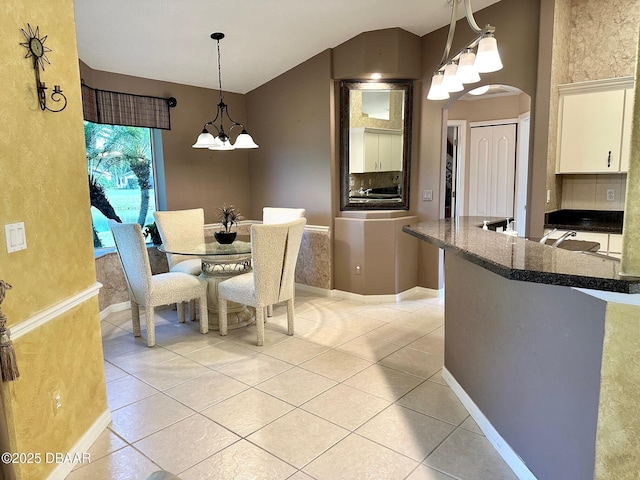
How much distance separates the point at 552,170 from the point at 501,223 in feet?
4.25

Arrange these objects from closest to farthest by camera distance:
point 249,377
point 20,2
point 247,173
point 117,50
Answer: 1. point 20,2
2. point 249,377
3. point 117,50
4. point 247,173

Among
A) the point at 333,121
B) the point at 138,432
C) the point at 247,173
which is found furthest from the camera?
the point at 247,173

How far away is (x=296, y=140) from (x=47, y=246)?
350 cm

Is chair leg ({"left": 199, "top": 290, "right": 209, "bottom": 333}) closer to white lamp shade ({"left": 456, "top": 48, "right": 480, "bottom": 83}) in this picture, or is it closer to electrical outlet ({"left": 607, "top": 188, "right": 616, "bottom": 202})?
white lamp shade ({"left": 456, "top": 48, "right": 480, "bottom": 83})

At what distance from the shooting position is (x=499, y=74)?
4.01 meters

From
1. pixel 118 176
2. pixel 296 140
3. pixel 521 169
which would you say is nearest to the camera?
pixel 118 176

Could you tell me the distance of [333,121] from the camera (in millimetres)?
4652

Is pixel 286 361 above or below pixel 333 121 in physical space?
below

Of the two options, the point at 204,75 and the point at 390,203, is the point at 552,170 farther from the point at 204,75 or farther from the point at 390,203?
the point at 204,75

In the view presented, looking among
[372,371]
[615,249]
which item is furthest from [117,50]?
[615,249]

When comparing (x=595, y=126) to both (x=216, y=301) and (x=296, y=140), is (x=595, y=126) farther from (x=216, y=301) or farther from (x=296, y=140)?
(x=216, y=301)

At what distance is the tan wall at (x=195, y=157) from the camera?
4.78 metres

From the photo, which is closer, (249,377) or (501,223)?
(249,377)

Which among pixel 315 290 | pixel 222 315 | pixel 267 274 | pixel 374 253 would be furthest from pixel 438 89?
pixel 315 290
